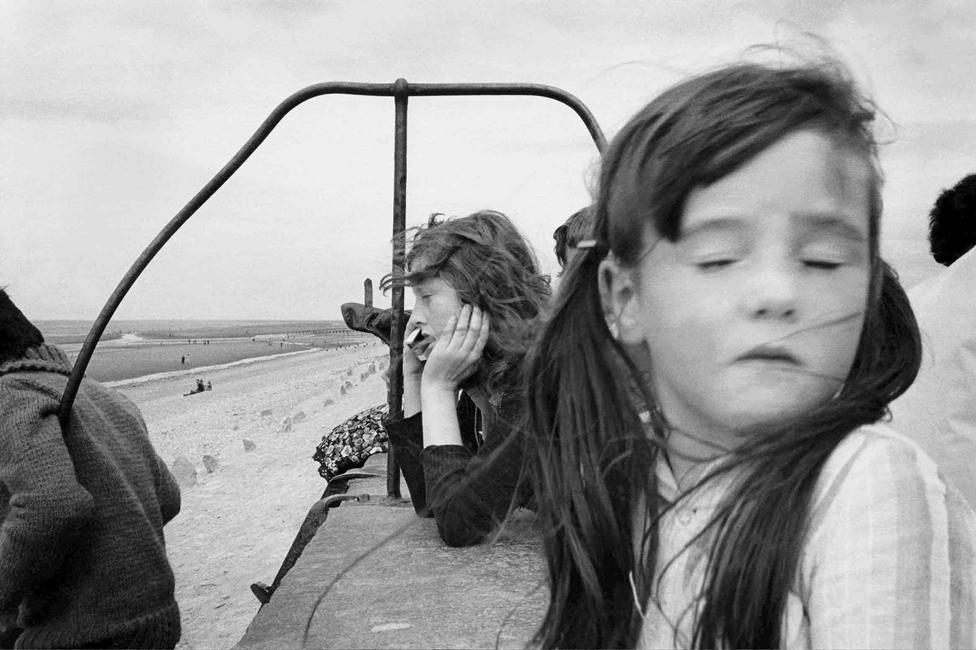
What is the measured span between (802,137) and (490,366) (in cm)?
144

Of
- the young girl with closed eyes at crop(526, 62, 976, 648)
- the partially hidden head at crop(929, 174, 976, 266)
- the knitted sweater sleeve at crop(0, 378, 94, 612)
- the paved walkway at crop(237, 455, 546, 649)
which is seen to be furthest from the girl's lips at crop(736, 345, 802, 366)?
the partially hidden head at crop(929, 174, 976, 266)

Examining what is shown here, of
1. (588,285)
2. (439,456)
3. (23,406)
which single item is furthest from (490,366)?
(23,406)

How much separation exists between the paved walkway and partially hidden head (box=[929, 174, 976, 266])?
1.61 metres

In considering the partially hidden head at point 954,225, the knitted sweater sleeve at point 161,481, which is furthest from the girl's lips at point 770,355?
the knitted sweater sleeve at point 161,481

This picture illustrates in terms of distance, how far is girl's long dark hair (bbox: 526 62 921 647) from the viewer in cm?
90

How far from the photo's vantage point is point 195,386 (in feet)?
64.7

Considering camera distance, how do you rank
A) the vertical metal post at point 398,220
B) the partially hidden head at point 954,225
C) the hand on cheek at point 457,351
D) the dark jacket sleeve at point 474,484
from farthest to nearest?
the partially hidden head at point 954,225 < the vertical metal post at point 398,220 < the hand on cheek at point 457,351 < the dark jacket sleeve at point 474,484

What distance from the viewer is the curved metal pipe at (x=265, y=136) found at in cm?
232

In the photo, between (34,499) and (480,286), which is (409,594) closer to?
(480,286)

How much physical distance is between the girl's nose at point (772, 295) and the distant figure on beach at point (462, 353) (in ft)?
3.84

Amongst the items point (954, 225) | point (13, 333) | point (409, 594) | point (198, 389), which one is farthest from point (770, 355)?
point (198, 389)

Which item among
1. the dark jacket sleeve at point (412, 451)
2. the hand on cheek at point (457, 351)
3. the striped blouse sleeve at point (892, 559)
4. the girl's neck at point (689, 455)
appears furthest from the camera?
the dark jacket sleeve at point (412, 451)

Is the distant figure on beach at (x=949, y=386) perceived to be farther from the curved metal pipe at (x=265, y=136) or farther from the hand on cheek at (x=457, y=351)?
the hand on cheek at (x=457, y=351)

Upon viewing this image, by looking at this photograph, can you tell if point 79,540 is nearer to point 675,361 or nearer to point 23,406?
point 23,406
